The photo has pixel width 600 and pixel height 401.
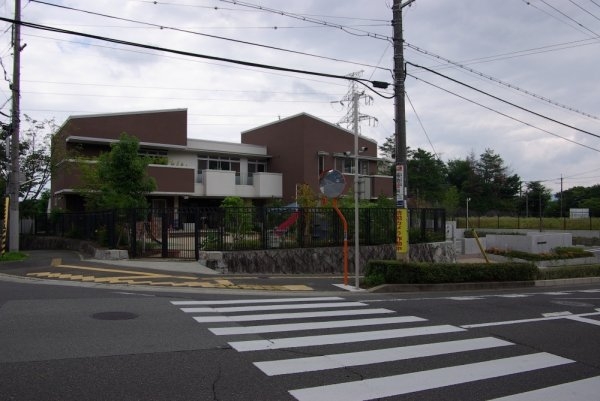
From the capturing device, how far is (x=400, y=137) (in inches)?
602

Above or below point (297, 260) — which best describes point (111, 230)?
above

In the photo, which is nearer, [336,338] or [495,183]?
[336,338]

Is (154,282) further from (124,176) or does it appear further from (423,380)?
(423,380)

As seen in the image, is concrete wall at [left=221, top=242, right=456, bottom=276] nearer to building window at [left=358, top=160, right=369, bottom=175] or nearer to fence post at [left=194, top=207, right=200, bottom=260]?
fence post at [left=194, top=207, right=200, bottom=260]

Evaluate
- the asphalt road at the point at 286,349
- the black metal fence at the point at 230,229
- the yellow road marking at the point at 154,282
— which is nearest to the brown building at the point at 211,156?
the black metal fence at the point at 230,229

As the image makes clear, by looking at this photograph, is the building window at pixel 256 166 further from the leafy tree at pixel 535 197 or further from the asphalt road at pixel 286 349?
the leafy tree at pixel 535 197

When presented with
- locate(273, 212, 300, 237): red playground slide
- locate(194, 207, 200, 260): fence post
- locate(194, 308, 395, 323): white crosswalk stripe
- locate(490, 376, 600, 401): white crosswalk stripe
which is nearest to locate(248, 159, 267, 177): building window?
locate(273, 212, 300, 237): red playground slide

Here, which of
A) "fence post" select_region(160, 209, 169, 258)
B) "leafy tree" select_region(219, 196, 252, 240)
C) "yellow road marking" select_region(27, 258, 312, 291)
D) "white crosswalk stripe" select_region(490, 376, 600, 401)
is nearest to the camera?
"white crosswalk stripe" select_region(490, 376, 600, 401)

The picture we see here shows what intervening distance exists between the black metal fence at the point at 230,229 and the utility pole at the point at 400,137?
17.0 feet

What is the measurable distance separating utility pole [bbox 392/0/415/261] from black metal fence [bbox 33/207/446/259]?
17.0 ft

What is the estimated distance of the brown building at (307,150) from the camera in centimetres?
3738

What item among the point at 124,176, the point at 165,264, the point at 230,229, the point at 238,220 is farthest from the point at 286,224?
the point at 124,176

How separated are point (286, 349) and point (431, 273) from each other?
8.81 m

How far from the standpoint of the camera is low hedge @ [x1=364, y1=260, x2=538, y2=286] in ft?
47.2
